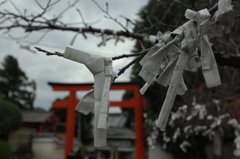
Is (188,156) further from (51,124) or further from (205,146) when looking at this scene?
(51,124)

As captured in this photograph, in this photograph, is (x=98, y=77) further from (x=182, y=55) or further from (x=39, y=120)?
(x=39, y=120)

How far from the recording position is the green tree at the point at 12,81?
1903 centimetres

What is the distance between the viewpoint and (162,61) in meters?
1.17

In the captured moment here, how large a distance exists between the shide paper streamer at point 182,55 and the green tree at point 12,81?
1829 centimetres

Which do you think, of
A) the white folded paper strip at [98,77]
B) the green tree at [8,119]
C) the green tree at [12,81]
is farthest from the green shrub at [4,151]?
the white folded paper strip at [98,77]

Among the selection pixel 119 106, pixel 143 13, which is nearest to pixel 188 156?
pixel 119 106

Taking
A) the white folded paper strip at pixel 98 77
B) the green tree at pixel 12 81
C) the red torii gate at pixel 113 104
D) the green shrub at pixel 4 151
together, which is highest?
the green tree at pixel 12 81

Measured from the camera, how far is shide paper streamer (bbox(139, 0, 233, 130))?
1.00 meters

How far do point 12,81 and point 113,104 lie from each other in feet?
39.8

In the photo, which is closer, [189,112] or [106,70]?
[106,70]

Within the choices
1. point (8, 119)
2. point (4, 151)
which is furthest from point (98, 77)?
point (8, 119)

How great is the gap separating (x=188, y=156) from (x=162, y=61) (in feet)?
25.2

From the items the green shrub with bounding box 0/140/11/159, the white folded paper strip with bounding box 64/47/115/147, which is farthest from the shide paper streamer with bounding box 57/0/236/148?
the green shrub with bounding box 0/140/11/159

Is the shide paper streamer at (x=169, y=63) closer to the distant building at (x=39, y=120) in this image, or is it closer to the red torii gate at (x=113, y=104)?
the red torii gate at (x=113, y=104)
